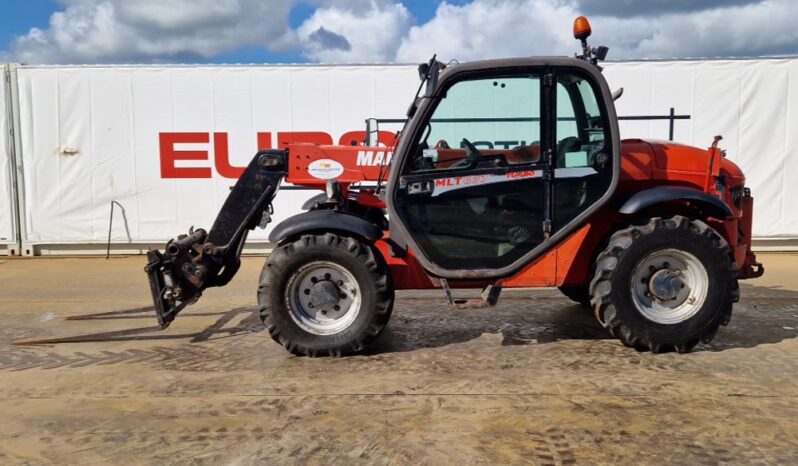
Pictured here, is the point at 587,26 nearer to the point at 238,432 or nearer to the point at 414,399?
the point at 414,399

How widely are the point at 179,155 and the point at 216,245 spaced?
5.29 m

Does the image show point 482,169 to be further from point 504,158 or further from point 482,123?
point 482,123

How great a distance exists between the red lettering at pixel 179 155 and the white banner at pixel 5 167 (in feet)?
7.87

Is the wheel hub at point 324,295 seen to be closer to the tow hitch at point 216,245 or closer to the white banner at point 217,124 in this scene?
the tow hitch at point 216,245

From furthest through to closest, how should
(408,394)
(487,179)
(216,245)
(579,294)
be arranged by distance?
(579,294) → (216,245) → (487,179) → (408,394)

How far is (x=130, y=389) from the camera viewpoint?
163 inches

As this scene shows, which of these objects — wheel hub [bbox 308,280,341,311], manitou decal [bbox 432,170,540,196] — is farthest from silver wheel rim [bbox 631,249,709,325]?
wheel hub [bbox 308,280,341,311]

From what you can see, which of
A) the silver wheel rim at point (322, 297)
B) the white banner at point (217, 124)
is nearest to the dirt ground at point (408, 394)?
the silver wheel rim at point (322, 297)

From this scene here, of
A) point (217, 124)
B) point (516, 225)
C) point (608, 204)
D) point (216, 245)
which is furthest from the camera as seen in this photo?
point (217, 124)

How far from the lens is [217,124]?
380 inches

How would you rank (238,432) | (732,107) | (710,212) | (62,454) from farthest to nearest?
(732,107), (710,212), (238,432), (62,454)

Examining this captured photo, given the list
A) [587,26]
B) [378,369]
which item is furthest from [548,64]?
[378,369]

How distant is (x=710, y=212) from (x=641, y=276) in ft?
2.53

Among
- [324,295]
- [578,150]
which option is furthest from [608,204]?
[324,295]
